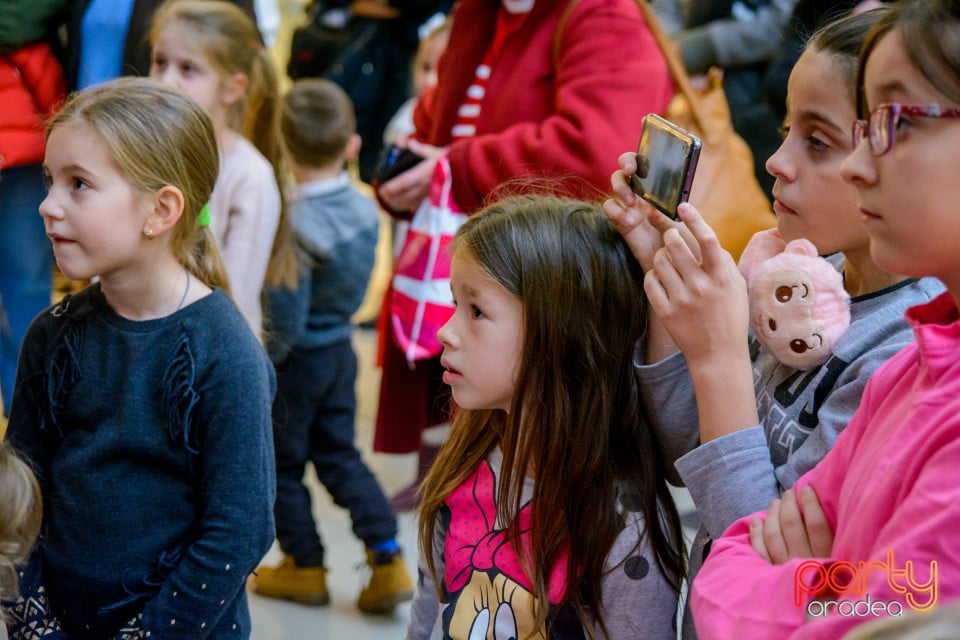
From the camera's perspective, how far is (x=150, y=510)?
1.65 m

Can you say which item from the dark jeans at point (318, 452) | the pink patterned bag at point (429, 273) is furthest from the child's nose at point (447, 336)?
the dark jeans at point (318, 452)

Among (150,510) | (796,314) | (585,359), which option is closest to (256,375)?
(150,510)

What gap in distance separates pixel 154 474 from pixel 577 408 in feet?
2.15

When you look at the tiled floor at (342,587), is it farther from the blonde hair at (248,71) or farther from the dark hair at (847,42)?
the dark hair at (847,42)

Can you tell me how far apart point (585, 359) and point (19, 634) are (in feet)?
3.18

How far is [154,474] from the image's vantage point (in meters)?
1.66

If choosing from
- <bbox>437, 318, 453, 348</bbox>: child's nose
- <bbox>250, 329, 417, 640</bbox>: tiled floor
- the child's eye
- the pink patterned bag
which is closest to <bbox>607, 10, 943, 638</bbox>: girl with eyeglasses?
the child's eye

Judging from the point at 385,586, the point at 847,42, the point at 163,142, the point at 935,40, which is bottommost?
the point at 385,586

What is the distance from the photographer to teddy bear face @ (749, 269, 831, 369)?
1.28 m

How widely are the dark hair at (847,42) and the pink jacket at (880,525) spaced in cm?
39

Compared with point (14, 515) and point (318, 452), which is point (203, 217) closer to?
point (14, 515)

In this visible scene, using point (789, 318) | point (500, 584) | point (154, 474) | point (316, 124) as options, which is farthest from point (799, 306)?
point (316, 124)

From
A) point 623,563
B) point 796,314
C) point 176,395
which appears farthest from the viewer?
point 176,395

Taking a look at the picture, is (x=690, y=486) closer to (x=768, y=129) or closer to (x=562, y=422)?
(x=562, y=422)
